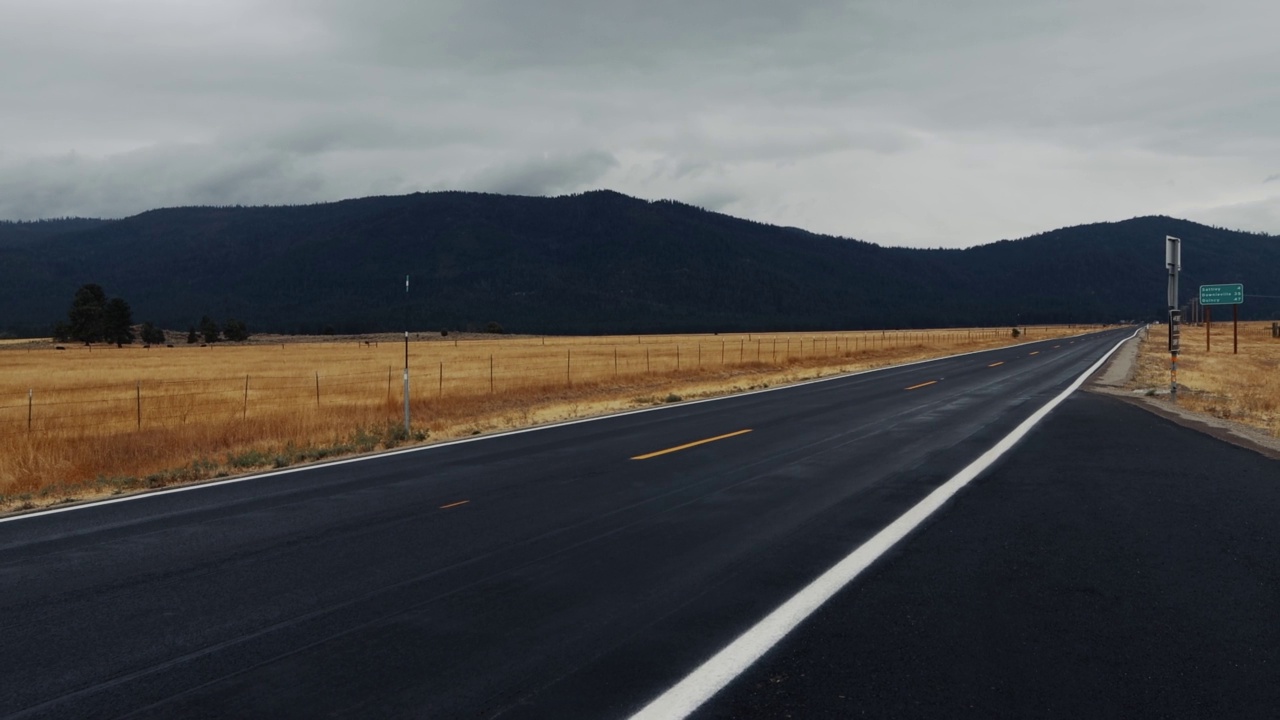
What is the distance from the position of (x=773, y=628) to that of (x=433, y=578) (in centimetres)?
268

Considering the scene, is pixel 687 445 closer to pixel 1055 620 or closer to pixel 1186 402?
pixel 1055 620

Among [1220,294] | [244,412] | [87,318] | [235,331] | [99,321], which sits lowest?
[244,412]

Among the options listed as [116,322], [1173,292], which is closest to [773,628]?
[1173,292]

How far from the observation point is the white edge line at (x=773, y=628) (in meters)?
4.15

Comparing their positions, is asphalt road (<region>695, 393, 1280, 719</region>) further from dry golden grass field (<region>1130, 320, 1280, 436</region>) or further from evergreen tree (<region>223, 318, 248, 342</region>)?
evergreen tree (<region>223, 318, 248, 342</region>)

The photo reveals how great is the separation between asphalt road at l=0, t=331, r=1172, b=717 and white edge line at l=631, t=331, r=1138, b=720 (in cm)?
9

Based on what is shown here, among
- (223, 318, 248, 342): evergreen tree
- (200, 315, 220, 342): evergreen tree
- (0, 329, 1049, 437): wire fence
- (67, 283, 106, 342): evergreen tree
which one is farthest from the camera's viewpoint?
(223, 318, 248, 342): evergreen tree

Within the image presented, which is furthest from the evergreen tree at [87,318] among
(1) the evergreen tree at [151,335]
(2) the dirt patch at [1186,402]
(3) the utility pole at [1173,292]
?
(3) the utility pole at [1173,292]

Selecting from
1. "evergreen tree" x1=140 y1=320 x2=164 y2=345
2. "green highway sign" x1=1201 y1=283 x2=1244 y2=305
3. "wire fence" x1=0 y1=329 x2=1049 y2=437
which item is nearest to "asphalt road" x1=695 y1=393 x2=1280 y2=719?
"wire fence" x1=0 y1=329 x2=1049 y2=437

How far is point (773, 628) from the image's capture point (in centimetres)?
515

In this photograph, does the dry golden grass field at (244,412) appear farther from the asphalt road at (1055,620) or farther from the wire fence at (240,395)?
the asphalt road at (1055,620)

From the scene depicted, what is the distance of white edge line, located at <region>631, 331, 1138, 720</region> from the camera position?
4.15 meters

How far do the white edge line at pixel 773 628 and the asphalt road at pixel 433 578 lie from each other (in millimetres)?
95

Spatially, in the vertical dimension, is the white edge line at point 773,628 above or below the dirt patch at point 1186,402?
above
